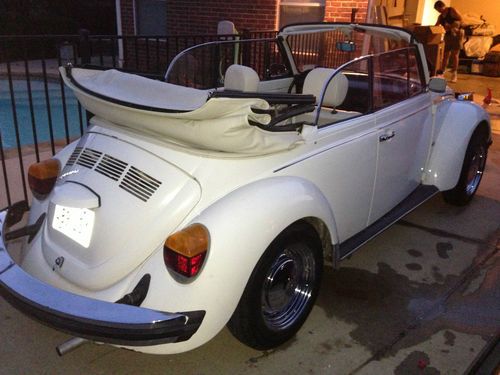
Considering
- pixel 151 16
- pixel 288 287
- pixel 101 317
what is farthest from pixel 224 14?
pixel 101 317

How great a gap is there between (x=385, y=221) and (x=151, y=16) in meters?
10.2

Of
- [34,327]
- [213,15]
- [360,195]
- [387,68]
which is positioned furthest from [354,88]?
[213,15]

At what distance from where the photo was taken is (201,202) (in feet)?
8.44

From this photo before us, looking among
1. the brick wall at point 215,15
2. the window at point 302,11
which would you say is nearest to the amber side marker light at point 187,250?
the window at point 302,11

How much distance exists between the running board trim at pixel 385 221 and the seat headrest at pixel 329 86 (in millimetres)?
1006

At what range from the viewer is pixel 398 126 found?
389 centimetres

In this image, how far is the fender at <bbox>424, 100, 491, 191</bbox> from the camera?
4602mm

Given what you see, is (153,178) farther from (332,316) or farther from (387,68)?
(387,68)

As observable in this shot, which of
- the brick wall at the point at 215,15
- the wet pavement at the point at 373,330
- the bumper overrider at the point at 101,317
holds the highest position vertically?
the brick wall at the point at 215,15

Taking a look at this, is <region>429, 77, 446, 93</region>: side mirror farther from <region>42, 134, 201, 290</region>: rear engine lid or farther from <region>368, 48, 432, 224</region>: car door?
<region>42, 134, 201, 290</region>: rear engine lid

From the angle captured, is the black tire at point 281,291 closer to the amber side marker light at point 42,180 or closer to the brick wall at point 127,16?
the amber side marker light at point 42,180

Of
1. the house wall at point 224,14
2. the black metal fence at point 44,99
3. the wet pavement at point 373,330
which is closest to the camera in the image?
the wet pavement at point 373,330

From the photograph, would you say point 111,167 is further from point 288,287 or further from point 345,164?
point 345,164

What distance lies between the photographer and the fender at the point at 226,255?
94.1 inches
